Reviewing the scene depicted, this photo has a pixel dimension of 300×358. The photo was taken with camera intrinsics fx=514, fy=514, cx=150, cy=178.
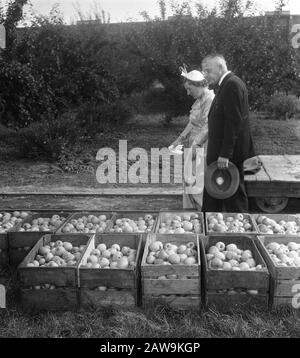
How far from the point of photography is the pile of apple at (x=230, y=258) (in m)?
3.96

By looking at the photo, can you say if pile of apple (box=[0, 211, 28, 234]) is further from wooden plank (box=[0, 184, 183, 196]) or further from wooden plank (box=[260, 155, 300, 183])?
wooden plank (box=[260, 155, 300, 183])

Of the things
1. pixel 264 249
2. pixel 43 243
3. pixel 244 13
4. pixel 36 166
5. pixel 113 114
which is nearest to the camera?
pixel 264 249

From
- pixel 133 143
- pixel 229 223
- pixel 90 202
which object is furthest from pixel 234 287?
pixel 133 143

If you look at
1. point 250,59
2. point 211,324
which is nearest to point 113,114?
point 250,59

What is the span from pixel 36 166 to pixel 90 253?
562cm

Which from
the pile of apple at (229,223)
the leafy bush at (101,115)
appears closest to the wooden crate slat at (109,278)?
the pile of apple at (229,223)

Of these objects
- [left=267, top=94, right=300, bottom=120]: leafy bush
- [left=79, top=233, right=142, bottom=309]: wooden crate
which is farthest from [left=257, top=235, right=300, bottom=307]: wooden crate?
[left=267, top=94, right=300, bottom=120]: leafy bush

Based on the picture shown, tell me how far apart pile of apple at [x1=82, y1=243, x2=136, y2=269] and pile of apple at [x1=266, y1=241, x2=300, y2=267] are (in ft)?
3.72

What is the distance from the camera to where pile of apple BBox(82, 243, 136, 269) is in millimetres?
4062

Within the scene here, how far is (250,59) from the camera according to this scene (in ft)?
39.3

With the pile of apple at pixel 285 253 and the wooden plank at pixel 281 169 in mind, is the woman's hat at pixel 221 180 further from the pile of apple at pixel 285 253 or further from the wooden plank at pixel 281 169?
the pile of apple at pixel 285 253

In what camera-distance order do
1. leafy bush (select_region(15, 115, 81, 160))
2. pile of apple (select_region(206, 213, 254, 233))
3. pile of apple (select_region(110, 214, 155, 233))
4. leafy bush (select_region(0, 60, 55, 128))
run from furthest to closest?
leafy bush (select_region(0, 60, 55, 128)) < leafy bush (select_region(15, 115, 81, 160)) < pile of apple (select_region(110, 214, 155, 233)) < pile of apple (select_region(206, 213, 254, 233))

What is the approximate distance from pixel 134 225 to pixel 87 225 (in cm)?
47
